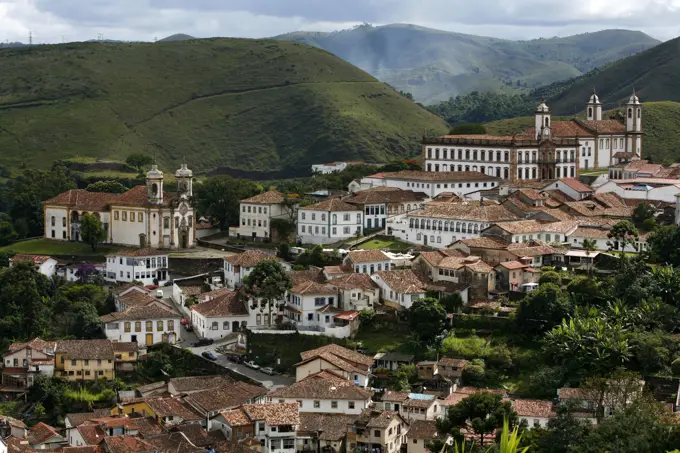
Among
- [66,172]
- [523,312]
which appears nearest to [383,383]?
[523,312]

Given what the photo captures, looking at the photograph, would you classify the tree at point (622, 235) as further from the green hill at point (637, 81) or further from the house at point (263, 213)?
the green hill at point (637, 81)

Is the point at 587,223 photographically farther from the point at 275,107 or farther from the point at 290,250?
the point at 275,107

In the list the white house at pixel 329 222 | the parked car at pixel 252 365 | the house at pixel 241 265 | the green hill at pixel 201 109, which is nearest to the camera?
the parked car at pixel 252 365

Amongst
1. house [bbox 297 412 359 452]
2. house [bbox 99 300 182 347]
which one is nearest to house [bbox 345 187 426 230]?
house [bbox 99 300 182 347]

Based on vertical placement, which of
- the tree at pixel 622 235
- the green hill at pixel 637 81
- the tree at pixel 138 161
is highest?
the green hill at pixel 637 81

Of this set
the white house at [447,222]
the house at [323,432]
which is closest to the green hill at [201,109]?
the white house at [447,222]

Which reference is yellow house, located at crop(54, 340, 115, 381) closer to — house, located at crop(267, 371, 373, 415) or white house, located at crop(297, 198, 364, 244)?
house, located at crop(267, 371, 373, 415)

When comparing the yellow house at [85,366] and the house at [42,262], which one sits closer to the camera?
the yellow house at [85,366]
